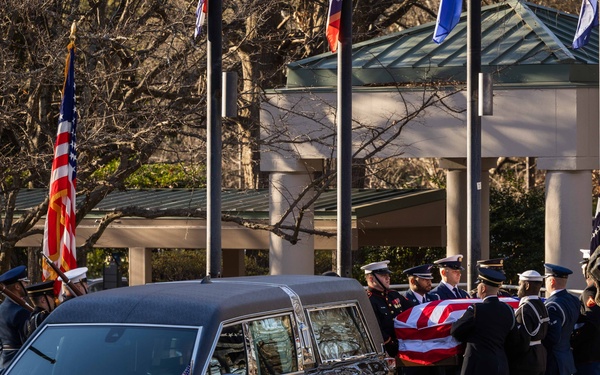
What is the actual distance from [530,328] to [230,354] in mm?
3887

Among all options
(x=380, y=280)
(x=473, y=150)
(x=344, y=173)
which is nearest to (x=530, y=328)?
(x=380, y=280)

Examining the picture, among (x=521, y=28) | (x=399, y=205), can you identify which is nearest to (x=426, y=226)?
(x=399, y=205)

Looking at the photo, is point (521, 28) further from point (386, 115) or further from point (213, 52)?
point (213, 52)

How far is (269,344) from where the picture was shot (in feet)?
24.1

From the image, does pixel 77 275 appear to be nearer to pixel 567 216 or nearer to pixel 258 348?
pixel 258 348

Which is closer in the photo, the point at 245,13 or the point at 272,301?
the point at 272,301

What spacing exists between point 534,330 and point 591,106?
8.37 m

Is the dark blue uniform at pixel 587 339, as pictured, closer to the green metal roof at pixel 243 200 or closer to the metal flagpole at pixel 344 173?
the metal flagpole at pixel 344 173

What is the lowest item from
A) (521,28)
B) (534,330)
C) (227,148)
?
(534,330)

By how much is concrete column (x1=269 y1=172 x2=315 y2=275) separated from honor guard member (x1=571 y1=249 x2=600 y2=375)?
8123 mm

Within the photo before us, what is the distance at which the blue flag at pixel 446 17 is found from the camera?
634 inches

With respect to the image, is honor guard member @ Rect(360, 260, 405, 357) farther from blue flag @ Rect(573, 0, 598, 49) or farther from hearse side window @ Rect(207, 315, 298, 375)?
blue flag @ Rect(573, 0, 598, 49)

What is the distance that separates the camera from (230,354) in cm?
695

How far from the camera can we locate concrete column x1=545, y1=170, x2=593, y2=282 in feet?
57.9
